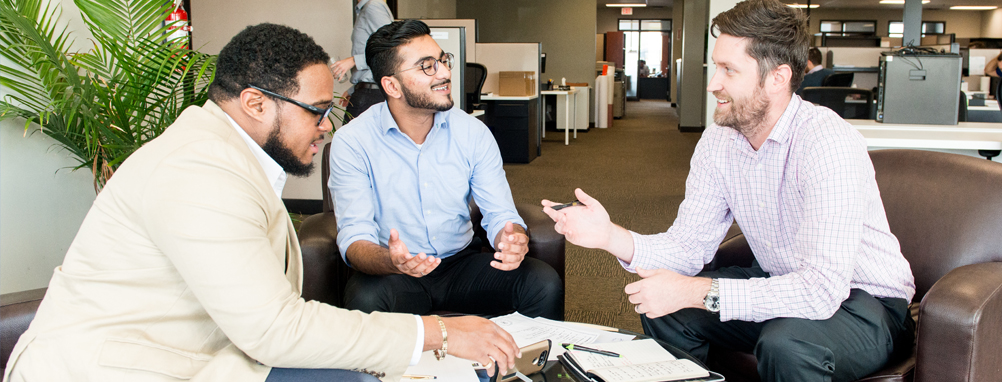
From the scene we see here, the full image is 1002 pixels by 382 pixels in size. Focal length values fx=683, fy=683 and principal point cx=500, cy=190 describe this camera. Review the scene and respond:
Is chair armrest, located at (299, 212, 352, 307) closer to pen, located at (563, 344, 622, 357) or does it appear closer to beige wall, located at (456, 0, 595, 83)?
pen, located at (563, 344, 622, 357)

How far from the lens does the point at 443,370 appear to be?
1301mm

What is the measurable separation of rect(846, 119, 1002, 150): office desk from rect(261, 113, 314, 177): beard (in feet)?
6.96

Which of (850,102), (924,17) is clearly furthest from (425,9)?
(924,17)

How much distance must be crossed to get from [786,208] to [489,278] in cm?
79

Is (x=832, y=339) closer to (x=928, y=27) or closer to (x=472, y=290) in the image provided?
(x=472, y=290)

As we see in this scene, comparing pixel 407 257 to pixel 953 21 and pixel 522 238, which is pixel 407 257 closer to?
pixel 522 238

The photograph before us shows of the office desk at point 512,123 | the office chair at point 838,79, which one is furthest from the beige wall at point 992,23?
the office desk at point 512,123

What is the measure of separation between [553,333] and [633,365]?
24 cm

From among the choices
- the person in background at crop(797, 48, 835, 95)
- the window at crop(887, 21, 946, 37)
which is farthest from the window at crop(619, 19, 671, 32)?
the person in background at crop(797, 48, 835, 95)

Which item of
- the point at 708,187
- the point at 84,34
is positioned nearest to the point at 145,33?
the point at 84,34

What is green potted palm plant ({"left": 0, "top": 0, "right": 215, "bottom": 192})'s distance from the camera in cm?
195

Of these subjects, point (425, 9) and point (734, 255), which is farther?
point (425, 9)

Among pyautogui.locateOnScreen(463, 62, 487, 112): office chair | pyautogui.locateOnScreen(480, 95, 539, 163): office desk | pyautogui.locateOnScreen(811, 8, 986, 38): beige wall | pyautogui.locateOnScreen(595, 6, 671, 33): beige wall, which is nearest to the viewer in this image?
pyautogui.locateOnScreen(463, 62, 487, 112): office chair

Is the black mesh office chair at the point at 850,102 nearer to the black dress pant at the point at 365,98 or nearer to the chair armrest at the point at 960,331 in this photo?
the black dress pant at the point at 365,98
